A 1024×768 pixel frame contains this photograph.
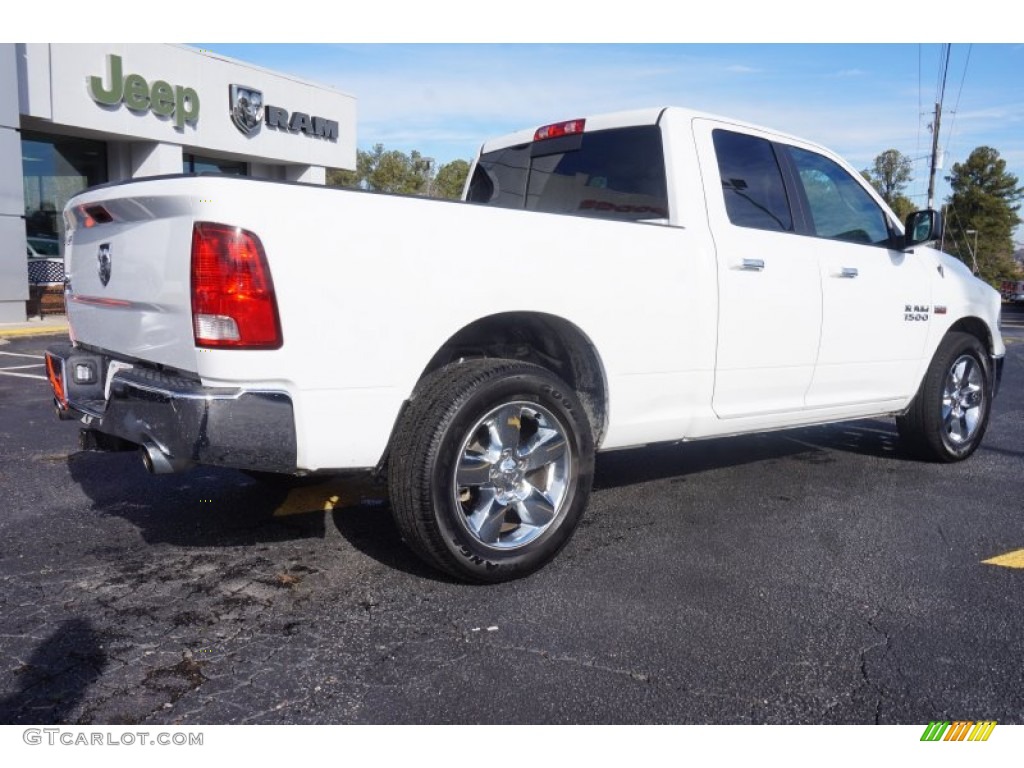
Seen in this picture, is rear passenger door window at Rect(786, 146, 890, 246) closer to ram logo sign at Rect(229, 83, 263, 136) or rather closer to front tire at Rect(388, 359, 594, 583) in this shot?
front tire at Rect(388, 359, 594, 583)

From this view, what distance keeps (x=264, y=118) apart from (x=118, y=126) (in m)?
4.17

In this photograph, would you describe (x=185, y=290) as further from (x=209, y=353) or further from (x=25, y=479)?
(x=25, y=479)

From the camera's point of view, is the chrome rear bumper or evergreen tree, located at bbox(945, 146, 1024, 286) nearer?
the chrome rear bumper

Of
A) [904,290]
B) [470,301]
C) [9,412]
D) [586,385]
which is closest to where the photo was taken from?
[470,301]

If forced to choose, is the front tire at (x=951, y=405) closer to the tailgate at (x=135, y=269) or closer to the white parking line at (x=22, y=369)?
the tailgate at (x=135, y=269)

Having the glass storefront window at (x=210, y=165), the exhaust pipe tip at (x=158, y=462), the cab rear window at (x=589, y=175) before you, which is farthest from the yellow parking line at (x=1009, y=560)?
the glass storefront window at (x=210, y=165)

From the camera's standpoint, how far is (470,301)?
10.9 feet

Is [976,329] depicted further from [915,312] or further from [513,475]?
[513,475]

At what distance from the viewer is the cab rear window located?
14.2 ft

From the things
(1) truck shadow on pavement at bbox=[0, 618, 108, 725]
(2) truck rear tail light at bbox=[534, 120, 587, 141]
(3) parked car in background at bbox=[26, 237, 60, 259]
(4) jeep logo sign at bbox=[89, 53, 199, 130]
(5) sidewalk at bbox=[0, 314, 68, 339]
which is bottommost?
(5) sidewalk at bbox=[0, 314, 68, 339]

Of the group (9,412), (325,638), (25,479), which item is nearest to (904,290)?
(325,638)

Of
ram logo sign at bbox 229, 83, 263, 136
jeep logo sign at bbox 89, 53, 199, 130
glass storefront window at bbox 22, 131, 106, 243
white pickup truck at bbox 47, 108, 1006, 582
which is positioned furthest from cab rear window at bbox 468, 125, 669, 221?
ram logo sign at bbox 229, 83, 263, 136

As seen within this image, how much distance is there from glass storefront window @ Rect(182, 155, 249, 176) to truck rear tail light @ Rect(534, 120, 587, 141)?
670 inches

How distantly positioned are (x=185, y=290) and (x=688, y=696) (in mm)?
2049
